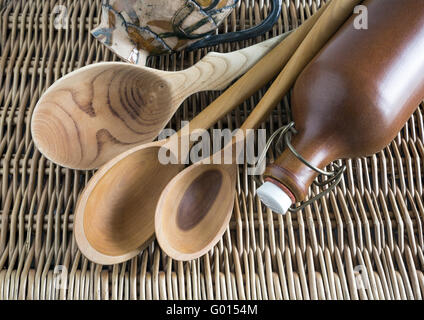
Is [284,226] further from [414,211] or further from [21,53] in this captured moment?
[21,53]

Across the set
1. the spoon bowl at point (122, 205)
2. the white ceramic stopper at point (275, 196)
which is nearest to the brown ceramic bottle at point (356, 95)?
the white ceramic stopper at point (275, 196)

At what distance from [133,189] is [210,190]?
0.07 meters

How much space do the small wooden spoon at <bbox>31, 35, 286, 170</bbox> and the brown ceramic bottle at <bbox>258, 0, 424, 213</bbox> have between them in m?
0.09

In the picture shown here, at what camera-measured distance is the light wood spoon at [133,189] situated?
11.5 inches

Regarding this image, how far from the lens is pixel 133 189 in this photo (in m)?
0.32

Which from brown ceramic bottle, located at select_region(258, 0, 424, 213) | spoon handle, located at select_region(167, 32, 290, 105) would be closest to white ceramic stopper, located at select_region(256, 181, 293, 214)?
brown ceramic bottle, located at select_region(258, 0, 424, 213)

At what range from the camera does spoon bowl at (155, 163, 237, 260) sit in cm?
30

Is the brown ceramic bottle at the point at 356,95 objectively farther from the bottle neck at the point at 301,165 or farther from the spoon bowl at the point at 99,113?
the spoon bowl at the point at 99,113

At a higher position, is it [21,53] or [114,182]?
[21,53]

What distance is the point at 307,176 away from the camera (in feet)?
0.88

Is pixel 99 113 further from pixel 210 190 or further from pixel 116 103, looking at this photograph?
pixel 210 190

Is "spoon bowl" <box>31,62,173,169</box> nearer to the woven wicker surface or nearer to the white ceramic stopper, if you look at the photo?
the woven wicker surface
